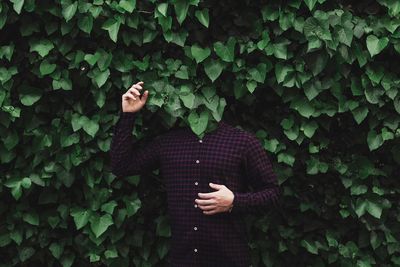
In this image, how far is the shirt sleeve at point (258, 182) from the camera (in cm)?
257

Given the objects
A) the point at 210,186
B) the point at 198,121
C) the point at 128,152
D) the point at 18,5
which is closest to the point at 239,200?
the point at 210,186

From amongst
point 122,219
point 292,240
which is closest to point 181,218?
point 122,219

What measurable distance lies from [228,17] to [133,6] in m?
0.47

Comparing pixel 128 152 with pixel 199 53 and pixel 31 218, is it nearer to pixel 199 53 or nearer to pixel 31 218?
pixel 199 53

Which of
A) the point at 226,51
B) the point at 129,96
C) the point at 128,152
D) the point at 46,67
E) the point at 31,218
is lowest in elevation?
the point at 31,218

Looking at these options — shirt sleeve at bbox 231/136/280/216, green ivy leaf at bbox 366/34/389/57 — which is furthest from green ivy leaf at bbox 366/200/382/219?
green ivy leaf at bbox 366/34/389/57

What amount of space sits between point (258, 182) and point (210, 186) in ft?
0.74

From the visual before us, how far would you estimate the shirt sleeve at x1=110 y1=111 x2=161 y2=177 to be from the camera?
107 inches

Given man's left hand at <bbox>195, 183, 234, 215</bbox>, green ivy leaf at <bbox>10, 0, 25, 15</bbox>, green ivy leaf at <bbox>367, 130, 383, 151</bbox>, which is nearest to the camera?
man's left hand at <bbox>195, 183, 234, 215</bbox>

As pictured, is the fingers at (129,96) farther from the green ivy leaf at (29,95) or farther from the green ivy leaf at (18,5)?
the green ivy leaf at (18,5)

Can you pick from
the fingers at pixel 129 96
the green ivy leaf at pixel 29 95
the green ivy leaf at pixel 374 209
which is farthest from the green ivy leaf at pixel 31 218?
the green ivy leaf at pixel 374 209

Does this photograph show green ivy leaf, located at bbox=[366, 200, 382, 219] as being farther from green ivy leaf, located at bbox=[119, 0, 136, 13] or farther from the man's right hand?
green ivy leaf, located at bbox=[119, 0, 136, 13]

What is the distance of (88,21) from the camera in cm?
287

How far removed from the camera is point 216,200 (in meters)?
2.51
